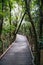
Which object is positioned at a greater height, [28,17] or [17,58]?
[28,17]

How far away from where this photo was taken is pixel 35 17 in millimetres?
10812

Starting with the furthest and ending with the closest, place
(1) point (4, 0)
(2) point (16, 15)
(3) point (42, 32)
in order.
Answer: (2) point (16, 15) < (1) point (4, 0) < (3) point (42, 32)

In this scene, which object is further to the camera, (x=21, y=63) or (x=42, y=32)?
(x=21, y=63)

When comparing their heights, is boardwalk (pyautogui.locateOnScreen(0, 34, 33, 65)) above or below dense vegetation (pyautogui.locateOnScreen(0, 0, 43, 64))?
below

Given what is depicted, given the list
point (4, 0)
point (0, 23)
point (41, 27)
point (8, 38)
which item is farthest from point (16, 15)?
point (41, 27)

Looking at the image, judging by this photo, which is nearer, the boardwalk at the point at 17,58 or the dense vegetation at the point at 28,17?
the dense vegetation at the point at 28,17

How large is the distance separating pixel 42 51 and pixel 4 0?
5299 mm

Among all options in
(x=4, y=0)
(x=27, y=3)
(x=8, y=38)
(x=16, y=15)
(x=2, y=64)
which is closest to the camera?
(x=2, y=64)

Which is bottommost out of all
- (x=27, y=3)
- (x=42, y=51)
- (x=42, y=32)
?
(x=42, y=51)

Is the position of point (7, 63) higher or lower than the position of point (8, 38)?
higher

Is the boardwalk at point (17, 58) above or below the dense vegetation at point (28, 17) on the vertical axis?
below

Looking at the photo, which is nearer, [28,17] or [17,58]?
Result: [17,58]

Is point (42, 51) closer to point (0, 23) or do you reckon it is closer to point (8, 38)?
point (0, 23)

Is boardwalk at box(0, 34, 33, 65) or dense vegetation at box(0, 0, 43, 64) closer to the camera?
dense vegetation at box(0, 0, 43, 64)
